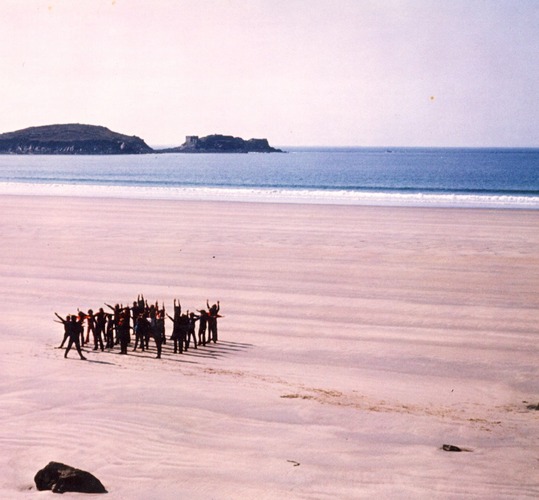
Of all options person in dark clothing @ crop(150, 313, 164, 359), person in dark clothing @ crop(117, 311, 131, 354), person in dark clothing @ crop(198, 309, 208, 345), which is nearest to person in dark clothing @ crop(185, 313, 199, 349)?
person in dark clothing @ crop(198, 309, 208, 345)

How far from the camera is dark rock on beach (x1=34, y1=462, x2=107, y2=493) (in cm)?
861

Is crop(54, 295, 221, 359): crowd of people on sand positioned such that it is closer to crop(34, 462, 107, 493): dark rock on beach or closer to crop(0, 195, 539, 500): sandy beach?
crop(0, 195, 539, 500): sandy beach

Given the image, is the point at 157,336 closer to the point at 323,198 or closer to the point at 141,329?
the point at 141,329

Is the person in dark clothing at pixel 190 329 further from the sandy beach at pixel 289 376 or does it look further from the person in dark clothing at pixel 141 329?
the person in dark clothing at pixel 141 329

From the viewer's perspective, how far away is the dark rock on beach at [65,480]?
8.61 m

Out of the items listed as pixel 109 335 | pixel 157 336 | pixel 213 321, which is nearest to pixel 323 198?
pixel 213 321

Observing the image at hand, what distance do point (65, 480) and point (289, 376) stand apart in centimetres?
580

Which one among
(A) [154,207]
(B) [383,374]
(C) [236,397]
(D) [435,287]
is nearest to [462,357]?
(B) [383,374]

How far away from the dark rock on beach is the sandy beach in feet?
0.75

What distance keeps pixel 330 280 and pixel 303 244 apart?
726 cm

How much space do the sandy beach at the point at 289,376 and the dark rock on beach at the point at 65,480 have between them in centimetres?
23

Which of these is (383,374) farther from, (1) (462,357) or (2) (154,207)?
(2) (154,207)

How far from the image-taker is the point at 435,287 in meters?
22.9

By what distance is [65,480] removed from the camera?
8.63 m
